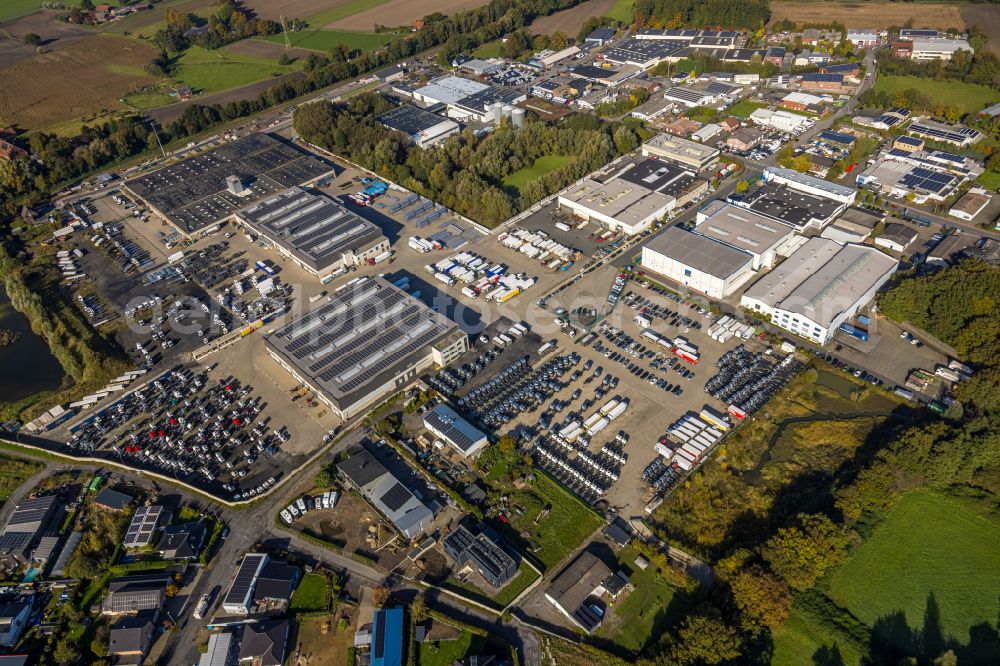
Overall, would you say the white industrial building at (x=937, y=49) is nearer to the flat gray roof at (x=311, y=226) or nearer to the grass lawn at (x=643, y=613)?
the flat gray roof at (x=311, y=226)

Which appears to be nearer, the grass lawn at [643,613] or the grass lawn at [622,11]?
the grass lawn at [643,613]

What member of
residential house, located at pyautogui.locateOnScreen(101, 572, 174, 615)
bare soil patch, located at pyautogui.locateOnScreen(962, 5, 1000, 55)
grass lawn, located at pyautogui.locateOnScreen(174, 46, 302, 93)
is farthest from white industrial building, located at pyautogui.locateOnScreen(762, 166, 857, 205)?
grass lawn, located at pyautogui.locateOnScreen(174, 46, 302, 93)

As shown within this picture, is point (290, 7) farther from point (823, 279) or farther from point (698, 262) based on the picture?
point (823, 279)

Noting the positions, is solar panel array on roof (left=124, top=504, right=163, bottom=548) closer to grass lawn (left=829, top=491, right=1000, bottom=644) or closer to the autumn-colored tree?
the autumn-colored tree

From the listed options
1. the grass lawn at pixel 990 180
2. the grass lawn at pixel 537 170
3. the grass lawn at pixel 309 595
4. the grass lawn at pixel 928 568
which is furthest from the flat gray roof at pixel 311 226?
the grass lawn at pixel 990 180

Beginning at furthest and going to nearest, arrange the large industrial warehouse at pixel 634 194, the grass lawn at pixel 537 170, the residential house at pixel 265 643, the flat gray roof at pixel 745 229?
the grass lawn at pixel 537 170 → the large industrial warehouse at pixel 634 194 → the flat gray roof at pixel 745 229 → the residential house at pixel 265 643
